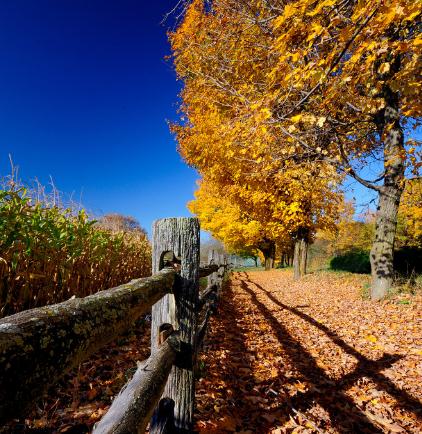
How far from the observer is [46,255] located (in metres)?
4.00

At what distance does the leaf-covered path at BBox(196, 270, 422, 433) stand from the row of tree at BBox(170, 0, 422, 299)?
8.60 ft

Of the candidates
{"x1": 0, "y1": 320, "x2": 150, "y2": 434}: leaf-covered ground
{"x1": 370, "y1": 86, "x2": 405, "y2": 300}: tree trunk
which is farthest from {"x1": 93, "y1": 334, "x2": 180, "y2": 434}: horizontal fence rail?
{"x1": 370, "y1": 86, "x2": 405, "y2": 300}: tree trunk

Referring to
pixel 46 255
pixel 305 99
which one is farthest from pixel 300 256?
pixel 46 255

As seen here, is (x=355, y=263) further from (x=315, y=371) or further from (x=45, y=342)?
(x=45, y=342)

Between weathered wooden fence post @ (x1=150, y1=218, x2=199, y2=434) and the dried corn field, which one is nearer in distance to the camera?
weathered wooden fence post @ (x1=150, y1=218, x2=199, y2=434)

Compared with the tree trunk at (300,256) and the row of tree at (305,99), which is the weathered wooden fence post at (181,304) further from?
the tree trunk at (300,256)

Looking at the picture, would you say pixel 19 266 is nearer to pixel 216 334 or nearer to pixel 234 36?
pixel 216 334

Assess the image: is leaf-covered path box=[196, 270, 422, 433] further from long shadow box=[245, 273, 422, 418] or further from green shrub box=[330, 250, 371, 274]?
green shrub box=[330, 250, 371, 274]

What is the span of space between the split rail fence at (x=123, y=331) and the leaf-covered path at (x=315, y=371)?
109 cm

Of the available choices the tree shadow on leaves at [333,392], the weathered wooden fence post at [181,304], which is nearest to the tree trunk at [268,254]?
the tree shadow on leaves at [333,392]

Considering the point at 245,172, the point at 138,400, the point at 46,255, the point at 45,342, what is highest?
the point at 245,172

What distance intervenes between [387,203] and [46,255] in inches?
314

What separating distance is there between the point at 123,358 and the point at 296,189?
30.4ft

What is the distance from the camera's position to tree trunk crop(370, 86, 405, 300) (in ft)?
25.0
